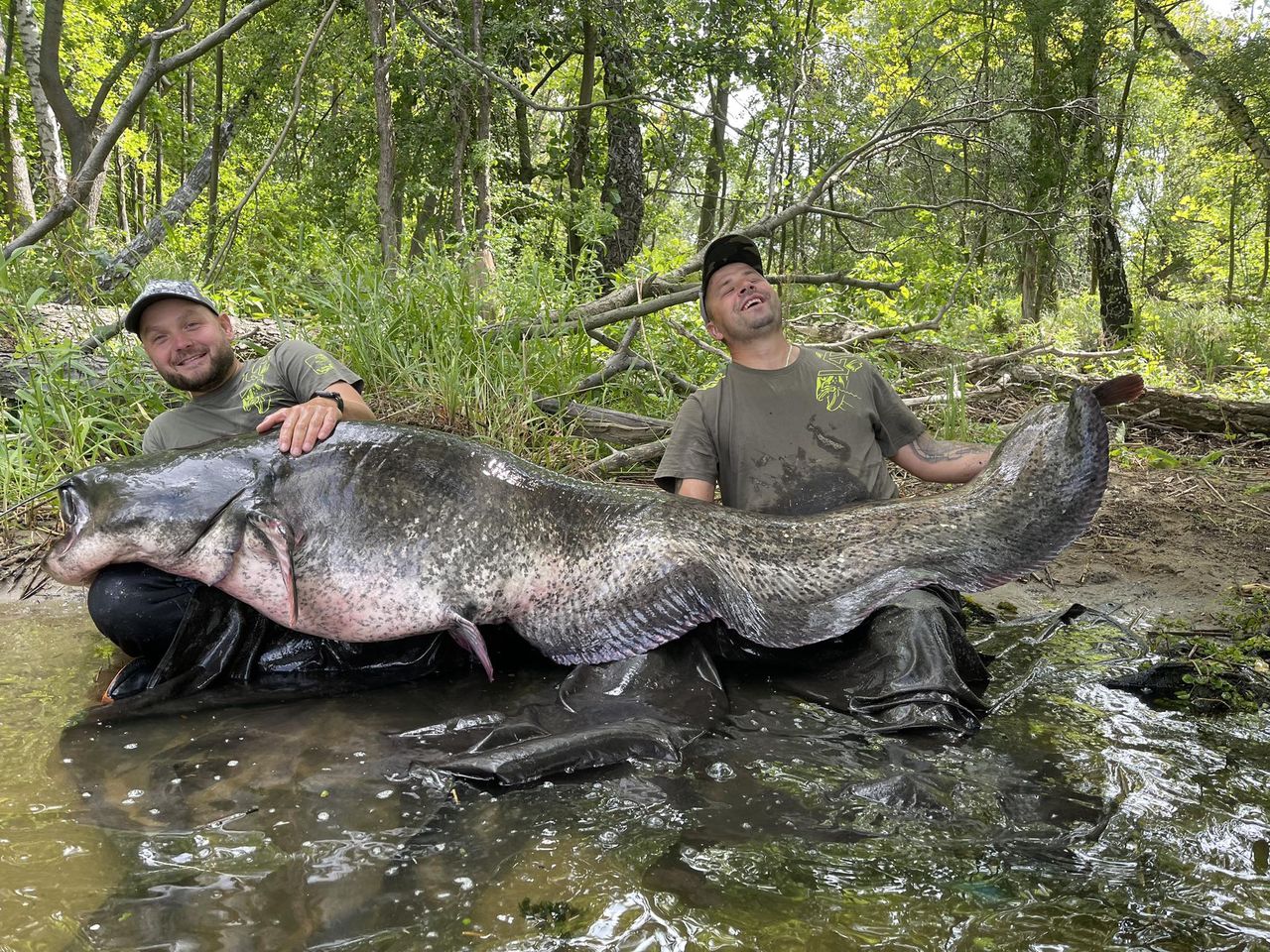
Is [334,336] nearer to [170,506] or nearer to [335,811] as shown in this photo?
[170,506]

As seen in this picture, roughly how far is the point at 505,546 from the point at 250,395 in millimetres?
1421

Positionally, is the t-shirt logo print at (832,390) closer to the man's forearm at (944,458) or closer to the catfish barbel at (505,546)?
the man's forearm at (944,458)

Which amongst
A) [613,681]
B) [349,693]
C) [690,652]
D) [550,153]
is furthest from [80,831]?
[550,153]

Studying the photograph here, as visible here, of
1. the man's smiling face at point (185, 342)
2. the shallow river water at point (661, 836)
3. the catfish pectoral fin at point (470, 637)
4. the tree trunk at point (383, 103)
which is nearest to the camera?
the shallow river water at point (661, 836)

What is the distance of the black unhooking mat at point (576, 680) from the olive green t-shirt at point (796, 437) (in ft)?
2.33

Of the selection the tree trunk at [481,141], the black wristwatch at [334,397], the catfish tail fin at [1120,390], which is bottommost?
the catfish tail fin at [1120,390]

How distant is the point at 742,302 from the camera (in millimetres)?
3506

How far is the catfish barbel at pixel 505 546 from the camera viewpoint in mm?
2674

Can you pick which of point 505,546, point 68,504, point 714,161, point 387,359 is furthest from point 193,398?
point 714,161

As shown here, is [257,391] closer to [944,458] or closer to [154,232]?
[944,458]

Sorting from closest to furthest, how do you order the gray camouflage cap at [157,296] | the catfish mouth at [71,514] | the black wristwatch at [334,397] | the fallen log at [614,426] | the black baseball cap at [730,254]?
the catfish mouth at [71,514] < the black wristwatch at [334,397] < the gray camouflage cap at [157,296] < the black baseball cap at [730,254] < the fallen log at [614,426]

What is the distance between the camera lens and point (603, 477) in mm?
4727

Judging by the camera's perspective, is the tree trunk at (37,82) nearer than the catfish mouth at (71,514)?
No

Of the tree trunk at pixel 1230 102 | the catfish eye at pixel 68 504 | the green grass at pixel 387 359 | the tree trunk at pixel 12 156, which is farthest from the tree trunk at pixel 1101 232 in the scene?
the tree trunk at pixel 12 156
